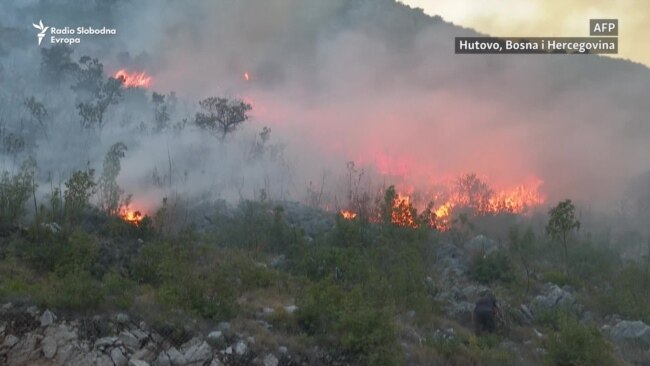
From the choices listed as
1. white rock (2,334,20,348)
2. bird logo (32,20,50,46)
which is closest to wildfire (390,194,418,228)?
white rock (2,334,20,348)

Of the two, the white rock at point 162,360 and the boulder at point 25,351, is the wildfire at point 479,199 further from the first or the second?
the boulder at point 25,351

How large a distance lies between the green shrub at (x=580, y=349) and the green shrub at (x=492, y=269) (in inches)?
451

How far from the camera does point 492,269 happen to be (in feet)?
85.9

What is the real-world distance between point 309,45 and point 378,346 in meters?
104

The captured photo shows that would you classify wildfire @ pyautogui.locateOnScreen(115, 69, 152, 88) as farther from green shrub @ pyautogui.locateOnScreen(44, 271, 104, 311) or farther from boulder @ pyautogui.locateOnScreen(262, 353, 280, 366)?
boulder @ pyautogui.locateOnScreen(262, 353, 280, 366)

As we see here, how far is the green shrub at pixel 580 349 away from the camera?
13.6 meters

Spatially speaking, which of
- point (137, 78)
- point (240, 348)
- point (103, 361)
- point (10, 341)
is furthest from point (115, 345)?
point (137, 78)

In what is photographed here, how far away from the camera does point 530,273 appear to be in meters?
27.5

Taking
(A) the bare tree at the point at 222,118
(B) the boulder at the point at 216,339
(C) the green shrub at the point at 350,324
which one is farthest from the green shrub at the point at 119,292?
(A) the bare tree at the point at 222,118

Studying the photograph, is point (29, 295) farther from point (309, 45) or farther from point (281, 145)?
point (309, 45)

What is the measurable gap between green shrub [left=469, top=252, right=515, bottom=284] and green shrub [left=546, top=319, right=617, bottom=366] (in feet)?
37.6

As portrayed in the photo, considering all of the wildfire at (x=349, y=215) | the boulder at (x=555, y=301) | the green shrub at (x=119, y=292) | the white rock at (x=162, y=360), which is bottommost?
the boulder at (x=555, y=301)

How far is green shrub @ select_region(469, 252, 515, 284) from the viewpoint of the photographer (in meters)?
25.8

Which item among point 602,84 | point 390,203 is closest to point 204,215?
point 390,203
